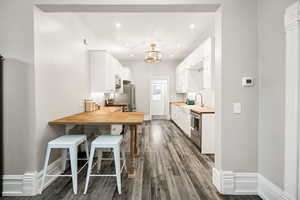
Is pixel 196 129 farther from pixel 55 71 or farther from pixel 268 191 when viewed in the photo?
pixel 55 71

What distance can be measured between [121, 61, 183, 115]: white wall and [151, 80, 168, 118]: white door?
1623 mm

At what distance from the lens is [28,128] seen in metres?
2.00

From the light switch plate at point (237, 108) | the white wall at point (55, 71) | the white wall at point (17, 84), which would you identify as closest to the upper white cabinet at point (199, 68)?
the light switch plate at point (237, 108)

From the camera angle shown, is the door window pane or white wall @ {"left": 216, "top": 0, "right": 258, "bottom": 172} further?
the door window pane

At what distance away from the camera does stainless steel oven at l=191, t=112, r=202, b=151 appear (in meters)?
3.47

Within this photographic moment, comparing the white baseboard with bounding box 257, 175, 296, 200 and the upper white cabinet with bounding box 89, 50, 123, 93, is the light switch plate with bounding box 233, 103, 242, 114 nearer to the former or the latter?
the white baseboard with bounding box 257, 175, 296, 200

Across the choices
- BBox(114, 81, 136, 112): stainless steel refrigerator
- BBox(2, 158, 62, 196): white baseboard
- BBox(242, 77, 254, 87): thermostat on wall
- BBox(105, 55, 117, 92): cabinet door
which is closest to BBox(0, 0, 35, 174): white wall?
BBox(2, 158, 62, 196): white baseboard

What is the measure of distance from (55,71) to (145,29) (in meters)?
2.40

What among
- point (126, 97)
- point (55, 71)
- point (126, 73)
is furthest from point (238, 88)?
point (126, 73)

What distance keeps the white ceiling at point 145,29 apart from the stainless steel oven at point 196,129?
2.13m

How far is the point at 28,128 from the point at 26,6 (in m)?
1.54

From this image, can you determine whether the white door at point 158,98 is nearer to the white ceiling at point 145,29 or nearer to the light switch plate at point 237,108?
the white ceiling at point 145,29

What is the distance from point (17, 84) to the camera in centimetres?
199

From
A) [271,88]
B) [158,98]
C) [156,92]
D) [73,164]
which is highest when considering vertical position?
[156,92]
